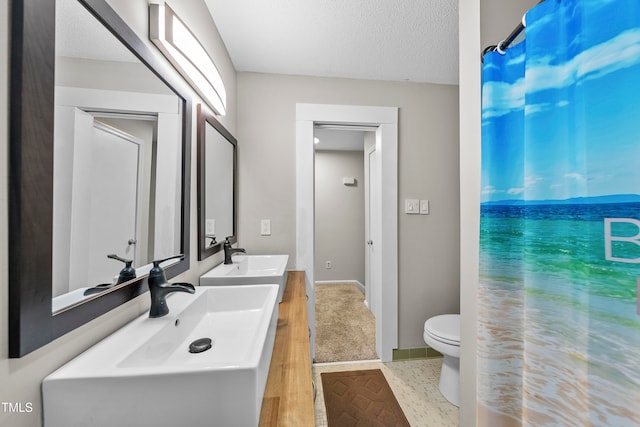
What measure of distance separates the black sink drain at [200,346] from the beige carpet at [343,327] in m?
1.52

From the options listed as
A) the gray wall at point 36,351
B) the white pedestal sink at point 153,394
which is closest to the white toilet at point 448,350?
the white pedestal sink at point 153,394

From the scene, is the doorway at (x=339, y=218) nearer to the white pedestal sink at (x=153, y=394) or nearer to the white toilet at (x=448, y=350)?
the white toilet at (x=448, y=350)

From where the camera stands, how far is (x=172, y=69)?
39.8 inches

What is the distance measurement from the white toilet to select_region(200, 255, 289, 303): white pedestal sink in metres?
1.08

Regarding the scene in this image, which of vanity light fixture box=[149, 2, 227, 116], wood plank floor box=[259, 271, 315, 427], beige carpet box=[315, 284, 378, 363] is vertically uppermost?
vanity light fixture box=[149, 2, 227, 116]

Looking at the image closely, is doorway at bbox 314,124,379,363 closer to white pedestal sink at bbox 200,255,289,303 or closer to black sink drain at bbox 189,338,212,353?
white pedestal sink at bbox 200,255,289,303

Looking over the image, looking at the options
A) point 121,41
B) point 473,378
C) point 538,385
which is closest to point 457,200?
point 473,378

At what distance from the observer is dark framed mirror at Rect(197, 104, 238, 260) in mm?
1292

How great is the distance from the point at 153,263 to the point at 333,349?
1.85 metres

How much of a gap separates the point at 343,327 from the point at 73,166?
2.53 metres

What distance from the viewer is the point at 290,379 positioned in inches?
27.2

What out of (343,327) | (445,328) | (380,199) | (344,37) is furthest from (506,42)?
(343,327)

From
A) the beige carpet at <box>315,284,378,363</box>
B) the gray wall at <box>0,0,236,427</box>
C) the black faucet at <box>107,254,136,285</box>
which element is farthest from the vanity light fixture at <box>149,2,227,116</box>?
the beige carpet at <box>315,284,378,363</box>

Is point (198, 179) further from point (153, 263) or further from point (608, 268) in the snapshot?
point (608, 268)
